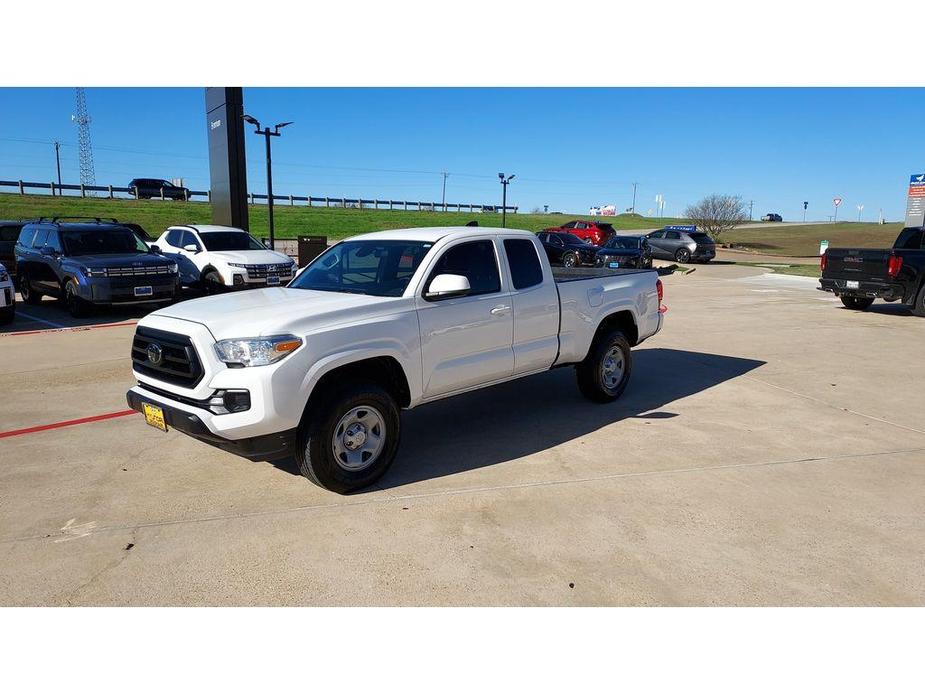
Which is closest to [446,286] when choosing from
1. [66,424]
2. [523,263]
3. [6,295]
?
[523,263]

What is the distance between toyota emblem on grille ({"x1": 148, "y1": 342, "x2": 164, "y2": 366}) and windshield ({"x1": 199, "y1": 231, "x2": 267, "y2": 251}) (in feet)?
36.8

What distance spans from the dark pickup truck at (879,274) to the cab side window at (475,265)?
466 inches

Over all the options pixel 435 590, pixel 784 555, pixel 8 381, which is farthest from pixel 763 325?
pixel 8 381

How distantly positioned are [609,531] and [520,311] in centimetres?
220

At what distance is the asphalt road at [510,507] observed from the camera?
3.40m

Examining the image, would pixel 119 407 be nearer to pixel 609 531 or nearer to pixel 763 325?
Answer: pixel 609 531

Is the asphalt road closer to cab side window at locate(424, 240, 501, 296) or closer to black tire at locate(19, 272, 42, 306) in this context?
cab side window at locate(424, 240, 501, 296)

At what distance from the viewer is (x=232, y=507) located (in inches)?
170

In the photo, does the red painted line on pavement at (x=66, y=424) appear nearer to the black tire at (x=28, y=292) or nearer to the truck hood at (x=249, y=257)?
the truck hood at (x=249, y=257)

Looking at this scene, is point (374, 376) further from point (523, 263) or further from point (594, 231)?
point (594, 231)

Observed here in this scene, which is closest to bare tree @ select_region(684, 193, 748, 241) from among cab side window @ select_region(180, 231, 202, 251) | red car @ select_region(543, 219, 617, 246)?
A: red car @ select_region(543, 219, 617, 246)

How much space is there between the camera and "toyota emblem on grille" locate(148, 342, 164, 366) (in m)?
4.46

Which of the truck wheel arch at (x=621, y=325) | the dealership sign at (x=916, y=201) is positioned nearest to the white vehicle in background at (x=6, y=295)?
→ the truck wheel arch at (x=621, y=325)

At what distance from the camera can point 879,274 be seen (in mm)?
13719
